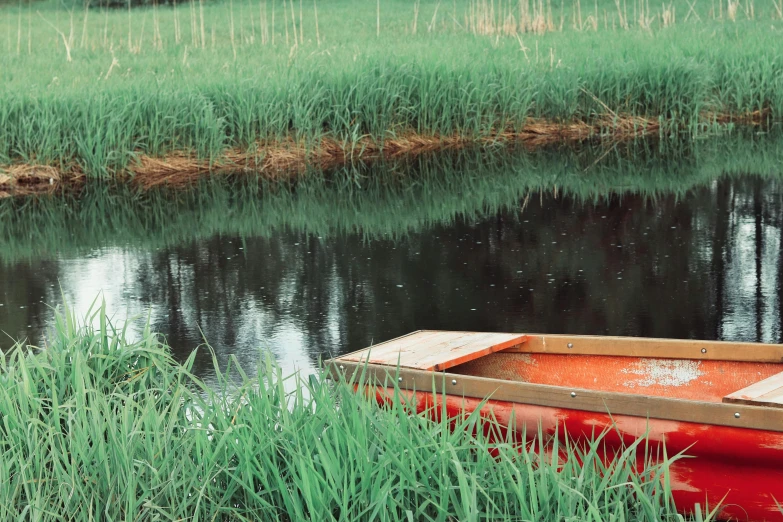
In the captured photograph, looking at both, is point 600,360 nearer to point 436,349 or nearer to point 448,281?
point 436,349

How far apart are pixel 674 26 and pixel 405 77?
6.54m

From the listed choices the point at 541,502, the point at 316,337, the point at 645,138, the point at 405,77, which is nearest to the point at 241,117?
the point at 405,77

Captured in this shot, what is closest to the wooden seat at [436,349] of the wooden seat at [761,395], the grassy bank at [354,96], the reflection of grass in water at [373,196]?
the wooden seat at [761,395]

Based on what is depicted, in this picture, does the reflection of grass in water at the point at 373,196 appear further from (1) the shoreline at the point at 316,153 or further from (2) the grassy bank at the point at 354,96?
(2) the grassy bank at the point at 354,96

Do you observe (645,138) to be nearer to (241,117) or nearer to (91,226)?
(241,117)

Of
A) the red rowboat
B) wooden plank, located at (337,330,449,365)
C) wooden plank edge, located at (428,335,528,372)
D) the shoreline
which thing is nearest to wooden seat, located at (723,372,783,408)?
the red rowboat

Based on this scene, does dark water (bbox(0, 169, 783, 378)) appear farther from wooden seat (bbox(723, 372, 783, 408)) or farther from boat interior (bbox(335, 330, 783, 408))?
wooden seat (bbox(723, 372, 783, 408))

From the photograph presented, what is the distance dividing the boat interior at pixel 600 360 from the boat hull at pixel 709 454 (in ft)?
1.40

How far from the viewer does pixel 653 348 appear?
4340 mm

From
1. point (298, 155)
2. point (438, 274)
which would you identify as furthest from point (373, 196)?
point (438, 274)

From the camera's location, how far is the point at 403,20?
22266mm

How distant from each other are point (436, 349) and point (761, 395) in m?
1.38

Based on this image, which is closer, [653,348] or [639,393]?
[639,393]

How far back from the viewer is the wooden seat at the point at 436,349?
167 inches
